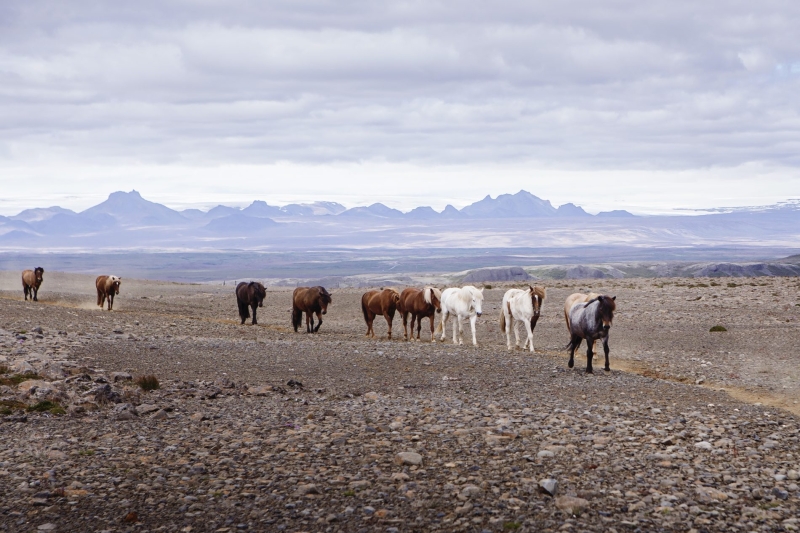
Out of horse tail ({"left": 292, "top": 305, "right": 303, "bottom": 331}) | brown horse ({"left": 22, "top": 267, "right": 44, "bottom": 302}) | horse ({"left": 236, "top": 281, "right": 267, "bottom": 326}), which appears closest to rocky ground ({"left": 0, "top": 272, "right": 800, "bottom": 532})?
horse tail ({"left": 292, "top": 305, "right": 303, "bottom": 331})

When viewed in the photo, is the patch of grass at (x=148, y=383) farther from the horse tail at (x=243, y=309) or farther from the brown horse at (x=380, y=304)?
the horse tail at (x=243, y=309)

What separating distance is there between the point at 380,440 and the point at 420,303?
18.8 metres

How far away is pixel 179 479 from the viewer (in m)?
10.3

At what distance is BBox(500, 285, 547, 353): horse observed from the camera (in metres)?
26.2

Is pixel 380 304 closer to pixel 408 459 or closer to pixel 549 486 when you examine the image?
pixel 408 459

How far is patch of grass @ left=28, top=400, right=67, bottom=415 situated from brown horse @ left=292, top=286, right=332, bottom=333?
18.8 metres

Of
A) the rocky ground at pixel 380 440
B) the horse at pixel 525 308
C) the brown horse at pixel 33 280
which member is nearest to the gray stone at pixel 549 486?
the rocky ground at pixel 380 440

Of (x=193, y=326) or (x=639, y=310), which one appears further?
(x=639, y=310)

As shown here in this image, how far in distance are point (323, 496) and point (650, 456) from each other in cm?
457

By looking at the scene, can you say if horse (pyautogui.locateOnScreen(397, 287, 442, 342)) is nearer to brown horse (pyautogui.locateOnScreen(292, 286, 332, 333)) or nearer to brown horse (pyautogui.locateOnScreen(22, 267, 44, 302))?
brown horse (pyautogui.locateOnScreen(292, 286, 332, 333))

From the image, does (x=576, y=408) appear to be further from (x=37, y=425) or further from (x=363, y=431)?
(x=37, y=425)

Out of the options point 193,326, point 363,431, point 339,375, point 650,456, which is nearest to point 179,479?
point 363,431

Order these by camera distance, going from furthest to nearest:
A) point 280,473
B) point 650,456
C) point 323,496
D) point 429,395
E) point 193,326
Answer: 1. point 193,326
2. point 429,395
3. point 650,456
4. point 280,473
5. point 323,496

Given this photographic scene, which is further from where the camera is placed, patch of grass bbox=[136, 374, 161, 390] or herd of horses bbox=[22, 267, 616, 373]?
herd of horses bbox=[22, 267, 616, 373]
